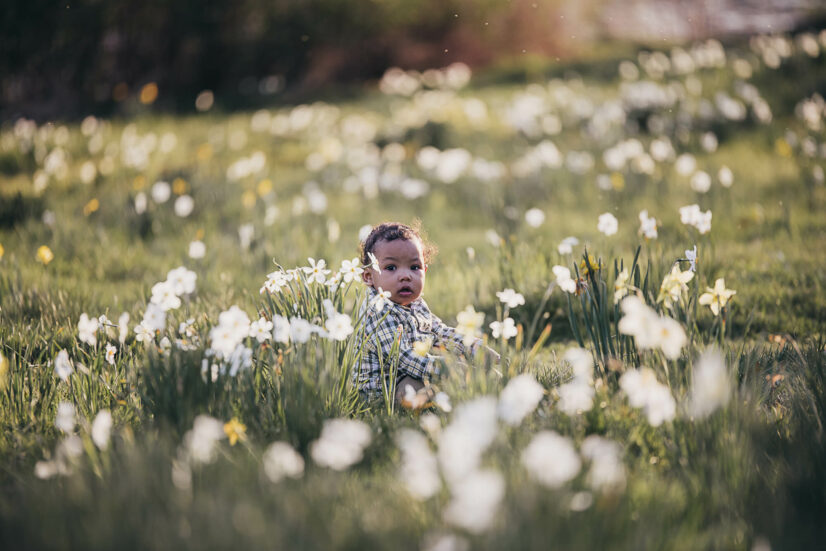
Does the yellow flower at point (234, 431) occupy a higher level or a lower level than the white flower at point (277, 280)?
lower

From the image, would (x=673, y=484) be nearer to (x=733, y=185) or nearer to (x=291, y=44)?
(x=733, y=185)

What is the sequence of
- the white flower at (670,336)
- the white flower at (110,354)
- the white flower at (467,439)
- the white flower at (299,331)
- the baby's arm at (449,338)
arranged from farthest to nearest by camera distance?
the baby's arm at (449,338) < the white flower at (110,354) < the white flower at (299,331) < the white flower at (670,336) < the white flower at (467,439)

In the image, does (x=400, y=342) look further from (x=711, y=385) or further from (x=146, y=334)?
(x=711, y=385)

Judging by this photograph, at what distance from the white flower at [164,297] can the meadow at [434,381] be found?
0.05 feet

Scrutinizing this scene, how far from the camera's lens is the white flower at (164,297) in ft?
8.86

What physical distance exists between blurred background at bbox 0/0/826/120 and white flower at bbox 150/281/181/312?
669 centimetres

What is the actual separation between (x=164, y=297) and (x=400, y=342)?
104cm

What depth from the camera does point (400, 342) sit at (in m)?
3.29

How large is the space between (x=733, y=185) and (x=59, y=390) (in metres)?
5.49

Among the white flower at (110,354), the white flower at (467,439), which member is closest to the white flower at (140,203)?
the white flower at (110,354)

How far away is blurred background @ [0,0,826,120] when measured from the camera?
10.9m

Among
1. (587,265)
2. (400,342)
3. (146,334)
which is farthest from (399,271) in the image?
(146,334)

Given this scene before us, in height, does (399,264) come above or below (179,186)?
below

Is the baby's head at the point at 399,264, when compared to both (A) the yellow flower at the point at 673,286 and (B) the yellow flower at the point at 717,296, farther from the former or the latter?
(B) the yellow flower at the point at 717,296
